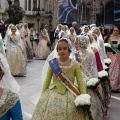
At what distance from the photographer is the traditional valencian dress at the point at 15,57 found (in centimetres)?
1262

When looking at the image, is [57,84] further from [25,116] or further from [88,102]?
[25,116]

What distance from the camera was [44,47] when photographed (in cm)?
2064

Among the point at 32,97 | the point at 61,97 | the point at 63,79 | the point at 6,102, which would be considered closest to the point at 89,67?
the point at 63,79

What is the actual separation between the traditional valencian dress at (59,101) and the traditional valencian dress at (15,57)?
7859 mm

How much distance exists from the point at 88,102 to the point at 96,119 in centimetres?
121

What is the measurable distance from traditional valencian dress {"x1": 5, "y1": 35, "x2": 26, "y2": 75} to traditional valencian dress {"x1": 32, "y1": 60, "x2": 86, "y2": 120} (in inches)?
309

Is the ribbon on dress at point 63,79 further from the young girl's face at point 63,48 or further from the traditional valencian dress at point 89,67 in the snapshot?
the traditional valencian dress at point 89,67

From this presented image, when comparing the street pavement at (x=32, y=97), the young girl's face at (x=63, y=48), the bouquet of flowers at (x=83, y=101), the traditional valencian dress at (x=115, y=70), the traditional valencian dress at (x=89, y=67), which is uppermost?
the young girl's face at (x=63, y=48)

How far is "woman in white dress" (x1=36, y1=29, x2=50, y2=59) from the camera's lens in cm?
2044

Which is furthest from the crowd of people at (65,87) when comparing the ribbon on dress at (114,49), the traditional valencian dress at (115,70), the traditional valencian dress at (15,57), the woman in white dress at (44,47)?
the woman in white dress at (44,47)

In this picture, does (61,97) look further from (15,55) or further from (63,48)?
(15,55)

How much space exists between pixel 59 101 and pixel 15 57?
27.1 feet

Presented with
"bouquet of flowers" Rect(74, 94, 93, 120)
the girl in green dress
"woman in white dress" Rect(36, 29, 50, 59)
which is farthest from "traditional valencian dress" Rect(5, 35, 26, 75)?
"bouquet of flowers" Rect(74, 94, 93, 120)

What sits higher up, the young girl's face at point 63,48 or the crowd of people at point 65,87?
the young girl's face at point 63,48
